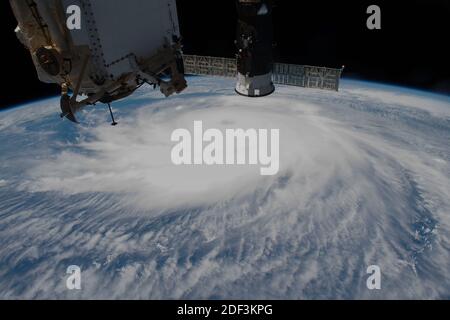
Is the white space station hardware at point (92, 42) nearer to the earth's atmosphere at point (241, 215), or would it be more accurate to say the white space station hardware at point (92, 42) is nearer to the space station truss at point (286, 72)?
the space station truss at point (286, 72)

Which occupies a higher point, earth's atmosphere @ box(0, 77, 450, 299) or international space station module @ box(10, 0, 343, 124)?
international space station module @ box(10, 0, 343, 124)

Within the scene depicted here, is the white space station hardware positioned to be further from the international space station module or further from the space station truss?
the space station truss

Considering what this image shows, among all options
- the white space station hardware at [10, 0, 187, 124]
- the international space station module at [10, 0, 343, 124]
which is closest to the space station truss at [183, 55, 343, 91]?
the international space station module at [10, 0, 343, 124]

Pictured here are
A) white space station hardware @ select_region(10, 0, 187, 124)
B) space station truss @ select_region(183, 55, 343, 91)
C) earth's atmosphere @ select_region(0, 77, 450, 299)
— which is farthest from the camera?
earth's atmosphere @ select_region(0, 77, 450, 299)

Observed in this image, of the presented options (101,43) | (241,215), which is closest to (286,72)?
(101,43)

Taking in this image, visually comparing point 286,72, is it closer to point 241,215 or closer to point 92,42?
point 92,42

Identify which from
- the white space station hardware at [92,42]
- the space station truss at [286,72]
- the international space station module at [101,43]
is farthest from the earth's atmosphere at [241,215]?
the white space station hardware at [92,42]

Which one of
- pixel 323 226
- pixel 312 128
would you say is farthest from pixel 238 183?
pixel 312 128
